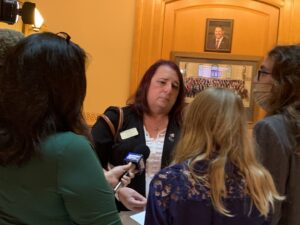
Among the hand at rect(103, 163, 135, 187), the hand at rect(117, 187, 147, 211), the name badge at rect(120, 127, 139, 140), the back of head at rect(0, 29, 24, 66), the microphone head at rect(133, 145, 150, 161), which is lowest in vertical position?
the hand at rect(117, 187, 147, 211)

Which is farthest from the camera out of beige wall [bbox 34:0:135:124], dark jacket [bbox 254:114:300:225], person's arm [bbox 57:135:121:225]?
beige wall [bbox 34:0:135:124]

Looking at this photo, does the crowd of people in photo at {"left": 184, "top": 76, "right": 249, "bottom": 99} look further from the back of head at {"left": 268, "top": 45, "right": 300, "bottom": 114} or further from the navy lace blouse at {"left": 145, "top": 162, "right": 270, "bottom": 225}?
the navy lace blouse at {"left": 145, "top": 162, "right": 270, "bottom": 225}

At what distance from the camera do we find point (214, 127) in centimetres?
107

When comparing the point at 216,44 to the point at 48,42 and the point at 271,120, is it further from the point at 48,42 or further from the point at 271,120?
the point at 48,42

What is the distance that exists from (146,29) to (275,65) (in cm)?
193

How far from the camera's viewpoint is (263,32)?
3.06m

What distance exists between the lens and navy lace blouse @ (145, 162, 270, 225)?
40.0 inches

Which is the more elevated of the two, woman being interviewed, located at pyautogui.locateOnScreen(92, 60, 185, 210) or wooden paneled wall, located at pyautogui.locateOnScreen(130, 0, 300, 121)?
wooden paneled wall, located at pyautogui.locateOnScreen(130, 0, 300, 121)

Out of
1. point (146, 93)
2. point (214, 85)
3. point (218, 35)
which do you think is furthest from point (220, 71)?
point (146, 93)

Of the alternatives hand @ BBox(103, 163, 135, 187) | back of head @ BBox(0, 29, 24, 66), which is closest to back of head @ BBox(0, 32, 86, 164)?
back of head @ BBox(0, 29, 24, 66)

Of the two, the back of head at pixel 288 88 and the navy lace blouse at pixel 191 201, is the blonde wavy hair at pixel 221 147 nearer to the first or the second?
the navy lace blouse at pixel 191 201

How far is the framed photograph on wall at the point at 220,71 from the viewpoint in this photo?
3.04 metres

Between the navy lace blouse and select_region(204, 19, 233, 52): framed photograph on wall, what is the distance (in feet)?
7.01

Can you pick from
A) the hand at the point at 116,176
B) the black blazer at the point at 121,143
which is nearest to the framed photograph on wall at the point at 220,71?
the black blazer at the point at 121,143
